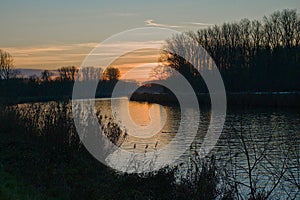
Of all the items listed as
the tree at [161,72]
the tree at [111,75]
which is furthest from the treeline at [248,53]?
the tree at [111,75]

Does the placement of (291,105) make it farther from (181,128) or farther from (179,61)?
(179,61)

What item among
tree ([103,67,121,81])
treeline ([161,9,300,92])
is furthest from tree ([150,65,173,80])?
tree ([103,67,121,81])

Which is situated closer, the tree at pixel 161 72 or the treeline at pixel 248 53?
the treeline at pixel 248 53

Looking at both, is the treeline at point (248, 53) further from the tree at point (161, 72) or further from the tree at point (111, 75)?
the tree at point (111, 75)

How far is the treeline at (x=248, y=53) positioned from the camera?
57.8 metres

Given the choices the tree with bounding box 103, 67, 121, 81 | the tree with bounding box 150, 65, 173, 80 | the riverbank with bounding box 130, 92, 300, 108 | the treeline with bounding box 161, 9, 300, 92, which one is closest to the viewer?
the riverbank with bounding box 130, 92, 300, 108

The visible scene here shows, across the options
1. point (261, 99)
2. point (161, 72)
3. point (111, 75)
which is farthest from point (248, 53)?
point (111, 75)

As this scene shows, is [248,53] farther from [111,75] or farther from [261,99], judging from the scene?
[111,75]

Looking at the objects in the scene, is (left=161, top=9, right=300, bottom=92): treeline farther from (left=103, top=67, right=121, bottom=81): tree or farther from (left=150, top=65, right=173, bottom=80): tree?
(left=103, top=67, right=121, bottom=81): tree

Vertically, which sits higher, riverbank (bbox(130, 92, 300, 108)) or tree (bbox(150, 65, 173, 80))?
tree (bbox(150, 65, 173, 80))

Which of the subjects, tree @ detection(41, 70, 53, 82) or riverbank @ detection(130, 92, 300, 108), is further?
tree @ detection(41, 70, 53, 82)

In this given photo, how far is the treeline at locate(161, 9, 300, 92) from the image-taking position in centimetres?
5778

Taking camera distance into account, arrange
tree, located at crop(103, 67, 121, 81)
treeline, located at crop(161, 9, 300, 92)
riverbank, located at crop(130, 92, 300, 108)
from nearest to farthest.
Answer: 1. riverbank, located at crop(130, 92, 300, 108)
2. treeline, located at crop(161, 9, 300, 92)
3. tree, located at crop(103, 67, 121, 81)

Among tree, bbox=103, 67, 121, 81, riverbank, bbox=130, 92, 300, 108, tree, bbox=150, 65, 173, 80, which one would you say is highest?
tree, bbox=103, 67, 121, 81
